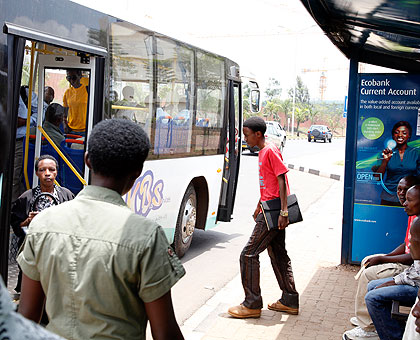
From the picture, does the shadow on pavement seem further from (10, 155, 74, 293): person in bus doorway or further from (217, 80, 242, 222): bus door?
(10, 155, 74, 293): person in bus doorway

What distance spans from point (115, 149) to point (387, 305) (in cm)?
313

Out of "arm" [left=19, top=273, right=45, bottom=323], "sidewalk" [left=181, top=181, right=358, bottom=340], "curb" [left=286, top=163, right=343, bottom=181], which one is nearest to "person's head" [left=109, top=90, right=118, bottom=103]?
"sidewalk" [left=181, top=181, right=358, bottom=340]

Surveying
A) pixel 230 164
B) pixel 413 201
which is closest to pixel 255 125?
pixel 413 201

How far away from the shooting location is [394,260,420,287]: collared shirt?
434 cm

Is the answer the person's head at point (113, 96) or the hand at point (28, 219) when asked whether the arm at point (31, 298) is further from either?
the person's head at point (113, 96)

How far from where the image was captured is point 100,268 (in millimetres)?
1828

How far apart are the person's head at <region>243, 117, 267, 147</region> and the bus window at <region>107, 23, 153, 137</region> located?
5.11 feet

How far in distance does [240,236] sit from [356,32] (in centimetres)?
474

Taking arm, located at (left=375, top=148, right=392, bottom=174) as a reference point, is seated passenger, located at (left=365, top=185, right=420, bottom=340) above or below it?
below

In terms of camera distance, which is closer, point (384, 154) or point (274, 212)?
point (274, 212)

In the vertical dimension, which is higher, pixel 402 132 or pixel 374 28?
pixel 374 28

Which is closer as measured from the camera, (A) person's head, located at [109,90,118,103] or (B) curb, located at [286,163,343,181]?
(A) person's head, located at [109,90,118,103]

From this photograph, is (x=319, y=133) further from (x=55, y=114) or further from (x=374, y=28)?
(x=374, y=28)

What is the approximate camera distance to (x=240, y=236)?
382 inches
